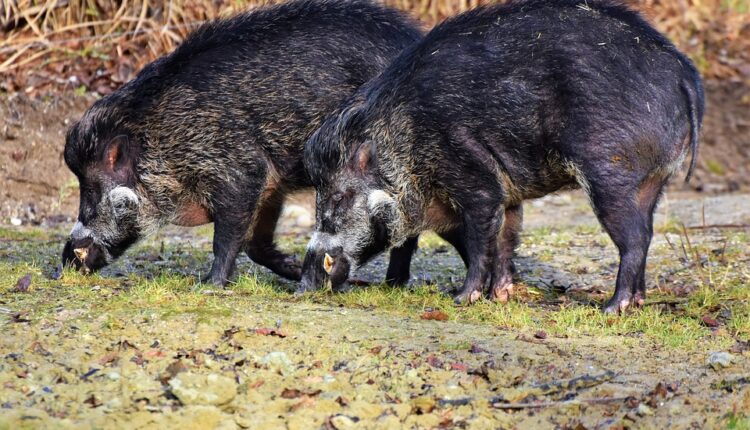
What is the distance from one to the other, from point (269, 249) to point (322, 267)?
102 centimetres

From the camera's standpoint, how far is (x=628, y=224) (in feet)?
21.6

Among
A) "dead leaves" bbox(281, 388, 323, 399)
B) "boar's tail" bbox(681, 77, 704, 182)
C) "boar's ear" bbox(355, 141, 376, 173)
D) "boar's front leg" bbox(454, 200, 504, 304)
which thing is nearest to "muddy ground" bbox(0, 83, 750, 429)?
"dead leaves" bbox(281, 388, 323, 399)

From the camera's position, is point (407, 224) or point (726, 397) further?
point (407, 224)

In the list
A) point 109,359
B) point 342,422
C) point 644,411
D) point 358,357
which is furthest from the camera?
point 358,357

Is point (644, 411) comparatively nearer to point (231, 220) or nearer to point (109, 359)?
point (109, 359)

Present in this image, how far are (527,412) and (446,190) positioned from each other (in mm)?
2320

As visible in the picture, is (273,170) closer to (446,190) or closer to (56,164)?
(446,190)

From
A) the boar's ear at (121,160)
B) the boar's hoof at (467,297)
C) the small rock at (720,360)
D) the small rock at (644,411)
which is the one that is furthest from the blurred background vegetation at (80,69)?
the small rock at (644,411)

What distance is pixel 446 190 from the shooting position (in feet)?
23.1

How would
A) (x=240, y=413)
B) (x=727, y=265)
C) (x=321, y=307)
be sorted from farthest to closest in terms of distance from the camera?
(x=727, y=265), (x=321, y=307), (x=240, y=413)

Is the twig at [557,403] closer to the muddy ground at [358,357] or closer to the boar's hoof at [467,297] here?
the muddy ground at [358,357]

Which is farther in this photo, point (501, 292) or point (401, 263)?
point (401, 263)

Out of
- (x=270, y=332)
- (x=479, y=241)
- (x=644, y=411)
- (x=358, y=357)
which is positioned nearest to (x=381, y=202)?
(x=479, y=241)

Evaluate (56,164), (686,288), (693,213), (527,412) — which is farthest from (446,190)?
(56,164)
